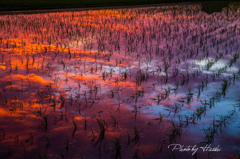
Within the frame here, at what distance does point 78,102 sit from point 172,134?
1.63 metres

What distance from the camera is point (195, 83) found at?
4555 mm

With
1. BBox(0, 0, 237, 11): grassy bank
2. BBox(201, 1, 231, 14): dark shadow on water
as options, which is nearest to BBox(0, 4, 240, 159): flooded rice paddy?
BBox(201, 1, 231, 14): dark shadow on water

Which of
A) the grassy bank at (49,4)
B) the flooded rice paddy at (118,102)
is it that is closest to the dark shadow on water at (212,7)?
the grassy bank at (49,4)

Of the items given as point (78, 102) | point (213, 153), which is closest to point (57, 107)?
point (78, 102)

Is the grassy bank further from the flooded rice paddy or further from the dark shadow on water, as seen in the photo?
the flooded rice paddy

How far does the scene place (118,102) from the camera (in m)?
3.73

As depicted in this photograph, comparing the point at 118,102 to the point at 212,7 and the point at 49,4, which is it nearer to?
the point at 212,7

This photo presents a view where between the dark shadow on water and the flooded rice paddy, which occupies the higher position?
the dark shadow on water

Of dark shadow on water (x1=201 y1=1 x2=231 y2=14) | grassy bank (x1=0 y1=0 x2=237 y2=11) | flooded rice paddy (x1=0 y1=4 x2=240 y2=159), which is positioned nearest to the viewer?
flooded rice paddy (x1=0 y1=4 x2=240 y2=159)

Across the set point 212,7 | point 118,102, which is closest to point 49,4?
point 212,7

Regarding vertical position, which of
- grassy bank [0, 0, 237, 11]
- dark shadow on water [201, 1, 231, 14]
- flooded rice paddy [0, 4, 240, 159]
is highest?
grassy bank [0, 0, 237, 11]

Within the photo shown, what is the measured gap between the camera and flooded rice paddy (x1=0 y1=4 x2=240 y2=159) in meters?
2.57

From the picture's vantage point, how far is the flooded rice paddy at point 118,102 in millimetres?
2574

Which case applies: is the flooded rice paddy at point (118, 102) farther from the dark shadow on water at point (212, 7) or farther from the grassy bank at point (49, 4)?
the grassy bank at point (49, 4)
